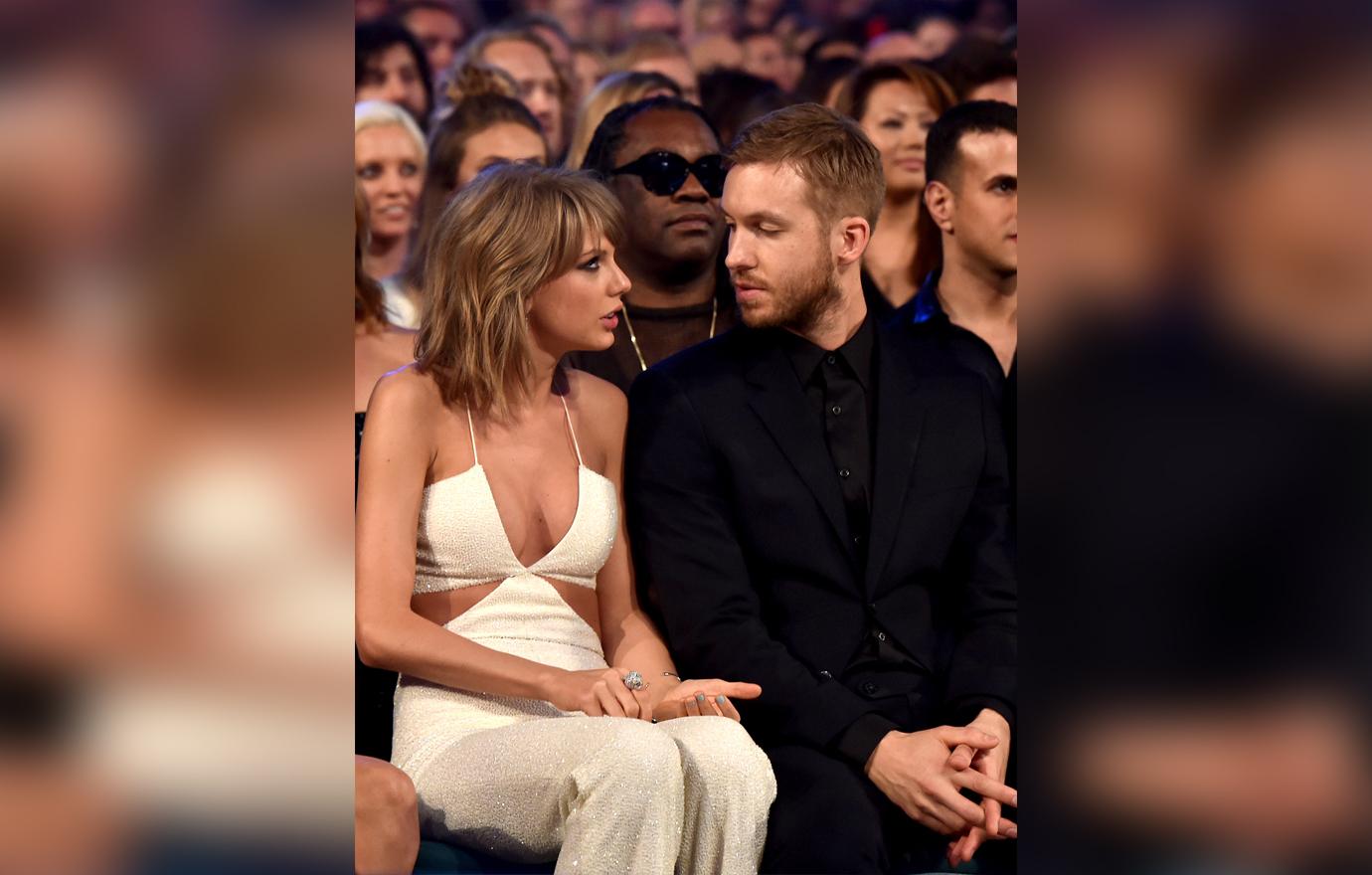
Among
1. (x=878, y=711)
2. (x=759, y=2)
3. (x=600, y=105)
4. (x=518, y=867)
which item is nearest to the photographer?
(x=518, y=867)

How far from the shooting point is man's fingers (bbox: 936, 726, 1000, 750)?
1.85 meters

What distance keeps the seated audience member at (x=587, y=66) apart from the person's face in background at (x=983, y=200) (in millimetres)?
1082

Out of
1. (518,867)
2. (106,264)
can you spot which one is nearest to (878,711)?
(518,867)

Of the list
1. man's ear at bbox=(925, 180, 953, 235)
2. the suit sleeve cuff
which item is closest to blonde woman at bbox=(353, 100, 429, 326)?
man's ear at bbox=(925, 180, 953, 235)

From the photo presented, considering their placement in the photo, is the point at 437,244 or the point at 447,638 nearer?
the point at 447,638

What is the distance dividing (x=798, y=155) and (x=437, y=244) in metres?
0.54

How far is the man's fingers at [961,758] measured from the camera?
72.2 inches

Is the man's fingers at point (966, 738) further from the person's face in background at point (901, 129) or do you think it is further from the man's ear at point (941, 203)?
the person's face in background at point (901, 129)

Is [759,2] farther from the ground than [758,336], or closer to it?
farther from the ground

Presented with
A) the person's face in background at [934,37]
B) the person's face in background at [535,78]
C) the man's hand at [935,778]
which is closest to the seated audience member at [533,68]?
the person's face in background at [535,78]

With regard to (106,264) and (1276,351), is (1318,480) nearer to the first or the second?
(1276,351)

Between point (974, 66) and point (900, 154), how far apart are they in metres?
0.25

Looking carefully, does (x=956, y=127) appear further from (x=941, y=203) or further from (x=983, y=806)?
(x=983, y=806)

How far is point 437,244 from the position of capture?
2049 millimetres
